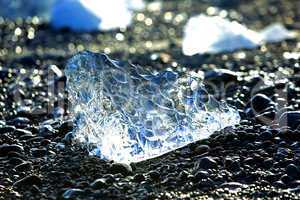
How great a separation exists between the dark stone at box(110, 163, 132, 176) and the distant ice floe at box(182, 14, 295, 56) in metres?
3.22

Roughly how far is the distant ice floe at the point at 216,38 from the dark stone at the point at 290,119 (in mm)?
2488

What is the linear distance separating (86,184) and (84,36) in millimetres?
4602

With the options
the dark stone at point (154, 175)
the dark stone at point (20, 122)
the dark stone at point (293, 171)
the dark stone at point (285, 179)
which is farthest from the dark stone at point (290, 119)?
the dark stone at point (20, 122)

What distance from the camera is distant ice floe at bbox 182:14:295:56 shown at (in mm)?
6453

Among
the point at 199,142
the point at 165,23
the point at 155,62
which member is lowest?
the point at 199,142

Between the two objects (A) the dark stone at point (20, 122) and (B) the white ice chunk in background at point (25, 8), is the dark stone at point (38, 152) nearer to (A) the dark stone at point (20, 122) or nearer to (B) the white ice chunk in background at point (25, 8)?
→ (A) the dark stone at point (20, 122)

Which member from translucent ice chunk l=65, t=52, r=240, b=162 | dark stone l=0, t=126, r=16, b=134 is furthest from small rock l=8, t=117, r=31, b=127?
translucent ice chunk l=65, t=52, r=240, b=162

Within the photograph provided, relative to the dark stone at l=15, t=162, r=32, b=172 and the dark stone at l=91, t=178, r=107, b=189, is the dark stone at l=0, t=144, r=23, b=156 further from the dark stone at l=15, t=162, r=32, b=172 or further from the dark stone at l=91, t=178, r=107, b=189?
the dark stone at l=91, t=178, r=107, b=189

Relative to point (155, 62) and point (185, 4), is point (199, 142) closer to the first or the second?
point (155, 62)

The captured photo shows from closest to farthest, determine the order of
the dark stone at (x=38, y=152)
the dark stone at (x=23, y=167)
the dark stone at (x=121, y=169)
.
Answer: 1. the dark stone at (x=121, y=169)
2. the dark stone at (x=23, y=167)
3. the dark stone at (x=38, y=152)

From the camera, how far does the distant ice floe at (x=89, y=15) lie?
788 cm

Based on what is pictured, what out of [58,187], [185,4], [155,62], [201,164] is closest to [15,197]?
[58,187]

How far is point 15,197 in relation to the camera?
300 centimetres

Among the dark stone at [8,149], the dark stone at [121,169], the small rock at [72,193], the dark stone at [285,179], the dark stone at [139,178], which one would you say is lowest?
the small rock at [72,193]
